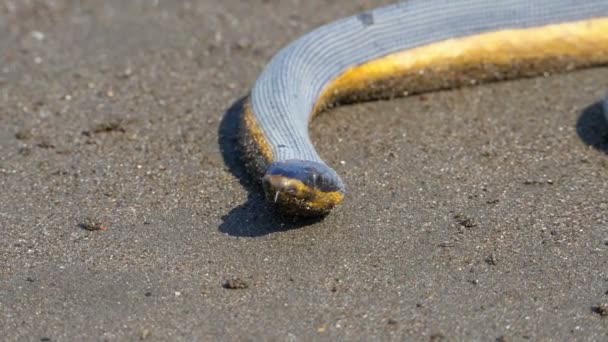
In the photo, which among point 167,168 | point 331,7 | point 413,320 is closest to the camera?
point 413,320

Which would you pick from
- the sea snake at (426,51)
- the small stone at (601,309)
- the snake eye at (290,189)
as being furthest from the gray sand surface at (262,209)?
the snake eye at (290,189)

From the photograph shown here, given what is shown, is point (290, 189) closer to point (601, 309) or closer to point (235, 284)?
point (235, 284)

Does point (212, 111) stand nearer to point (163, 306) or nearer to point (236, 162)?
point (236, 162)

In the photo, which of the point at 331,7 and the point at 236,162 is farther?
the point at 331,7

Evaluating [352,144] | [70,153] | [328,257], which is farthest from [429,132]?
[70,153]

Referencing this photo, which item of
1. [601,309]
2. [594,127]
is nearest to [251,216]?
[601,309]

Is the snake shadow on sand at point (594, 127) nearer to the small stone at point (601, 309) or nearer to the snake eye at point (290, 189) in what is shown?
the small stone at point (601, 309)

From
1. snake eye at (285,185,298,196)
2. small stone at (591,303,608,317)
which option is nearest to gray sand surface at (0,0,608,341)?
small stone at (591,303,608,317)
